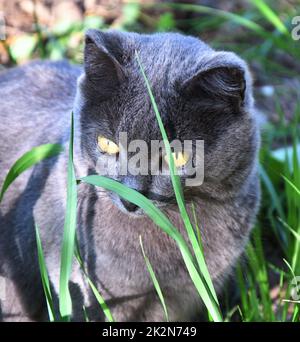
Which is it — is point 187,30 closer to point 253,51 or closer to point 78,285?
point 253,51

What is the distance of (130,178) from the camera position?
183 cm

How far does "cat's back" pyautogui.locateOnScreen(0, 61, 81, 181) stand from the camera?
2.46 m

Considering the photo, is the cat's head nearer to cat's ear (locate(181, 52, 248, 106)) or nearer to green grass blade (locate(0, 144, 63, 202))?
cat's ear (locate(181, 52, 248, 106))

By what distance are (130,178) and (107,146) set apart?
14cm

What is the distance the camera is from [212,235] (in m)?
2.13

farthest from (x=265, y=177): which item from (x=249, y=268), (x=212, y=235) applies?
(x=212, y=235)

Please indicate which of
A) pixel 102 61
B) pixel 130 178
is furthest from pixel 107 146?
pixel 102 61

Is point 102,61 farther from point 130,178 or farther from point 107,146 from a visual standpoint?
point 130,178

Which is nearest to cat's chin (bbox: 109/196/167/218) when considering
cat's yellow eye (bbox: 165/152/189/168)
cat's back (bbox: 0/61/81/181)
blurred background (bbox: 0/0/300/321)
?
cat's yellow eye (bbox: 165/152/189/168)

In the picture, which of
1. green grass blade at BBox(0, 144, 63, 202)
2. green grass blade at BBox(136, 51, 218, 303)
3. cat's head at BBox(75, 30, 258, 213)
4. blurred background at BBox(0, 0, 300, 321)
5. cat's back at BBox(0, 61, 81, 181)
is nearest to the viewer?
green grass blade at BBox(136, 51, 218, 303)

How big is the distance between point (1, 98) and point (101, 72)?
2.99 ft

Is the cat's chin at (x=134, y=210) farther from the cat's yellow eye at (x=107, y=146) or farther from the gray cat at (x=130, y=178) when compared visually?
the cat's yellow eye at (x=107, y=146)
